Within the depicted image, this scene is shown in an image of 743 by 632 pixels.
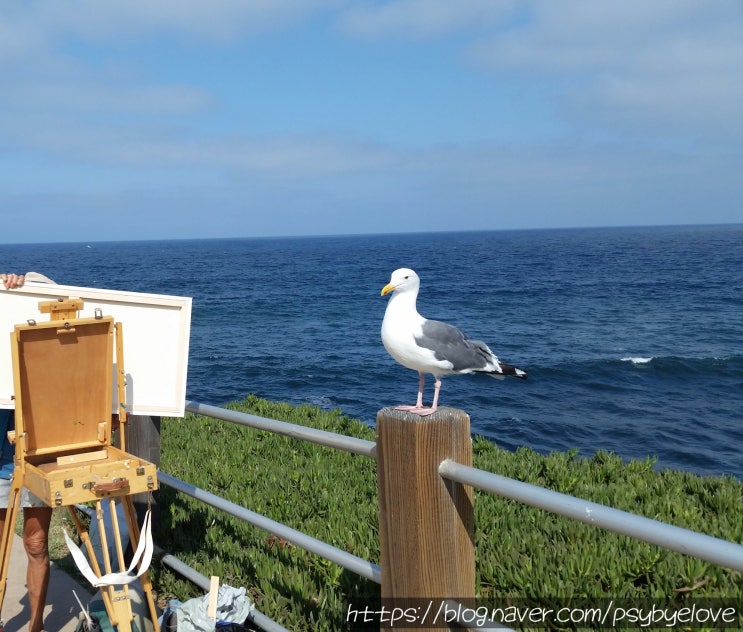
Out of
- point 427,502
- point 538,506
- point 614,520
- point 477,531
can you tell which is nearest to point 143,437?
point 477,531

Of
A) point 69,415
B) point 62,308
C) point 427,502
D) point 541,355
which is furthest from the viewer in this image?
point 541,355

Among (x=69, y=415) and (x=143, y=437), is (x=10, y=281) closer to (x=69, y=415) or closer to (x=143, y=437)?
(x=69, y=415)

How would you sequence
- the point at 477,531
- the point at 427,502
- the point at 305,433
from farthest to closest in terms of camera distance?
the point at 477,531 < the point at 305,433 < the point at 427,502

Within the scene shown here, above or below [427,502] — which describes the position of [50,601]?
below

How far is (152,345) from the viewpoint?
3959 mm

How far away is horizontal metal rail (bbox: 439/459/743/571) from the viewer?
5.83 feet

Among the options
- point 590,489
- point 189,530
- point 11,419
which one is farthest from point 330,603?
point 590,489

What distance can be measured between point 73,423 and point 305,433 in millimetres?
1252

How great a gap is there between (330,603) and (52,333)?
2.12 metres

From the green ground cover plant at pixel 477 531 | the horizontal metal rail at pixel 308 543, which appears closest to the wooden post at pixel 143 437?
the horizontal metal rail at pixel 308 543

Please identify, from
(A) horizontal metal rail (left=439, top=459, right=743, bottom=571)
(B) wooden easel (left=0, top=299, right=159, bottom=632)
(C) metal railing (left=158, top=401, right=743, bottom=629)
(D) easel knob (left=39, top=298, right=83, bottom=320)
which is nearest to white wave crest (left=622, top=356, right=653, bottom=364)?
(C) metal railing (left=158, top=401, right=743, bottom=629)

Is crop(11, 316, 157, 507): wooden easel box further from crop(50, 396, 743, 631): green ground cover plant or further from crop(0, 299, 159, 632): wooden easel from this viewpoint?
crop(50, 396, 743, 631): green ground cover plant

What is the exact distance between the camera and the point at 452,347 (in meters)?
3.49

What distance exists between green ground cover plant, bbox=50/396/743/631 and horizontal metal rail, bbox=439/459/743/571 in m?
1.97
